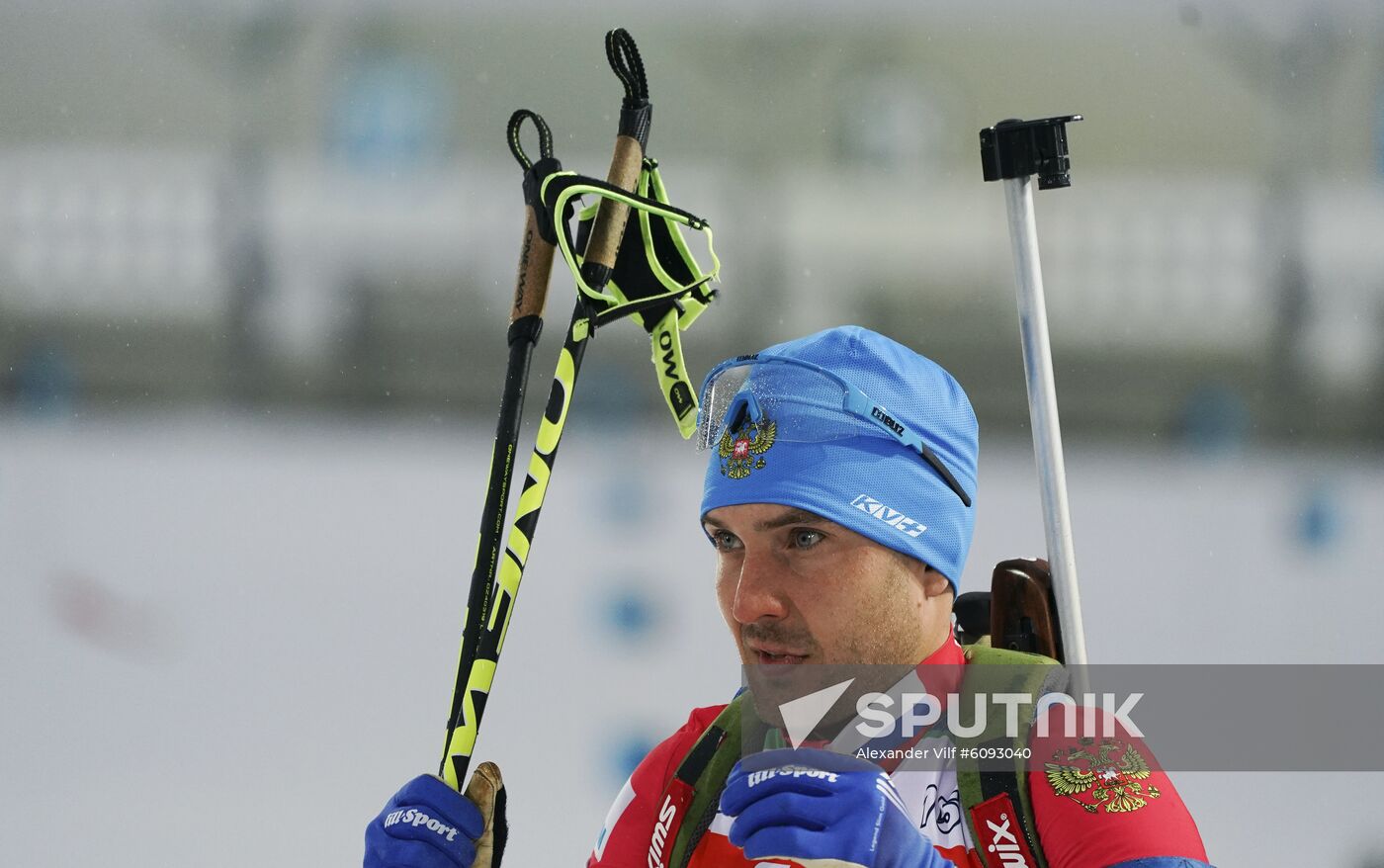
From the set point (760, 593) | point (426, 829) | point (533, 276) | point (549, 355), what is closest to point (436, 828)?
point (426, 829)

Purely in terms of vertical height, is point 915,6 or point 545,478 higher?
point 915,6

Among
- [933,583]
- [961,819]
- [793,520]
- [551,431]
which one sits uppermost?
[551,431]

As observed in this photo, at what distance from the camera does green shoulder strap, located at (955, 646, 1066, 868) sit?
5.13 feet

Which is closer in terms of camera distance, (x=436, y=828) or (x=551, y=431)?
(x=436, y=828)

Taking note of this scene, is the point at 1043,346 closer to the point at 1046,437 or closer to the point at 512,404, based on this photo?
the point at 1046,437

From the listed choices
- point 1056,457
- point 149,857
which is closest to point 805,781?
point 1056,457

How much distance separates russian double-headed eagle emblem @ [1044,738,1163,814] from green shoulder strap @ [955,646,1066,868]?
0.04 meters

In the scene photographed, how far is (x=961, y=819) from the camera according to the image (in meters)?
1.60

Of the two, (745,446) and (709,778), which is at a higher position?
(745,446)

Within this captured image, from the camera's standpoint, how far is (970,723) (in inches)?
64.1

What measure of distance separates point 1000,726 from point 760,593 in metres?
0.30

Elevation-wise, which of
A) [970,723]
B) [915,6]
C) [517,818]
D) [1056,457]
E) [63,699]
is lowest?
[517,818]

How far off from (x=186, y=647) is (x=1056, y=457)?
2.65 m

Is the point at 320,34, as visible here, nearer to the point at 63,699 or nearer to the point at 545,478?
the point at 63,699
